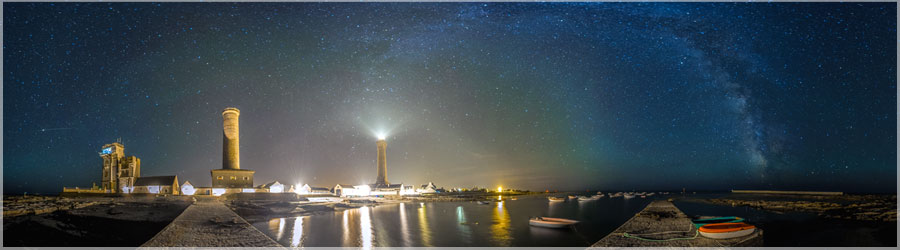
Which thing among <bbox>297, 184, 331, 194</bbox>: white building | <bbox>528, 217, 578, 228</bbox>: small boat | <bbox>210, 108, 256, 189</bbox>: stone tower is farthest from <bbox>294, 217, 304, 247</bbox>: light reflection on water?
<bbox>297, 184, 331, 194</bbox>: white building

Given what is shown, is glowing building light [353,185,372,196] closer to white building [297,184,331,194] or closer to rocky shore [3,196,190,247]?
white building [297,184,331,194]

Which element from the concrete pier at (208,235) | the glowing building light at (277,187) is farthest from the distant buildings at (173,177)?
the concrete pier at (208,235)

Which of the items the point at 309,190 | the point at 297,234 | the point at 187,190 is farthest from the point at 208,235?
the point at 309,190

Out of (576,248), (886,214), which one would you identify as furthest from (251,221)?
(886,214)

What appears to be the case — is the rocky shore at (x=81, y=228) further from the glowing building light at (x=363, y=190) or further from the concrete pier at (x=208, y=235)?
the glowing building light at (x=363, y=190)

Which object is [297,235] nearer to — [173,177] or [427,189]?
[173,177]

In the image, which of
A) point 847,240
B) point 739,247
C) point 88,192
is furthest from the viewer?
point 88,192

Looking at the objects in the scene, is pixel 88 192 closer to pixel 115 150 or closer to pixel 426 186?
pixel 115 150
